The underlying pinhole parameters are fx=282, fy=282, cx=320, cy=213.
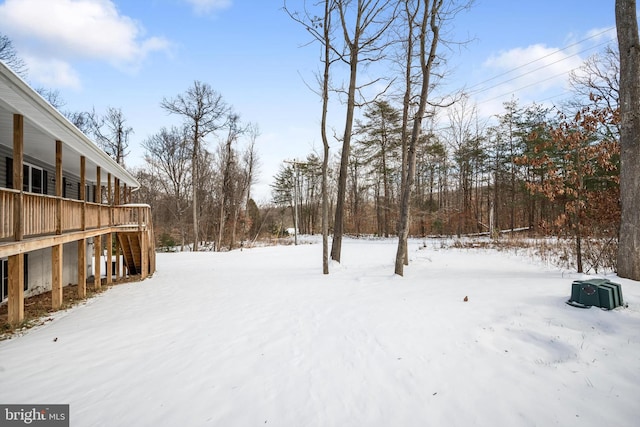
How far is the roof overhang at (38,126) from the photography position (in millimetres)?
4039

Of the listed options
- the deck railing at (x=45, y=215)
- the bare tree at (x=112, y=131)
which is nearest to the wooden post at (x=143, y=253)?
the deck railing at (x=45, y=215)

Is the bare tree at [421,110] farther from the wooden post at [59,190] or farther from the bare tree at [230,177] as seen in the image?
the bare tree at [230,177]

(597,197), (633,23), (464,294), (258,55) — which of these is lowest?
(464,294)

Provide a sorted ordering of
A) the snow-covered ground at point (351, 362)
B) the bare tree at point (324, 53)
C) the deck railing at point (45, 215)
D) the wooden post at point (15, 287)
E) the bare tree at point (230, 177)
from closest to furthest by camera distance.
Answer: the snow-covered ground at point (351, 362) → the deck railing at point (45, 215) → the wooden post at point (15, 287) → the bare tree at point (324, 53) → the bare tree at point (230, 177)

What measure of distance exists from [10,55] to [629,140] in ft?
90.2

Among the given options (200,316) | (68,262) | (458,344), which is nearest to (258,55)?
(68,262)

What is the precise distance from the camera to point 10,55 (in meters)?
16.4

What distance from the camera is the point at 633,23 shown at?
17.6ft

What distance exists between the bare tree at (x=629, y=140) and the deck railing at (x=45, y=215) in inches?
Answer: 422

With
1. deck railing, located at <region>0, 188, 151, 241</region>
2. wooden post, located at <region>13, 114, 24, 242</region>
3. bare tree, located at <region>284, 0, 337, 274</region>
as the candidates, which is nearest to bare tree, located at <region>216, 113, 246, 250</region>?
deck railing, located at <region>0, 188, 151, 241</region>

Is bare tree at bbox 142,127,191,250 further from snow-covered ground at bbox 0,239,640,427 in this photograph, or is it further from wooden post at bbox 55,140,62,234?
snow-covered ground at bbox 0,239,640,427

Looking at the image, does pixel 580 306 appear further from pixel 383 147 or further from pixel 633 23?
pixel 383 147

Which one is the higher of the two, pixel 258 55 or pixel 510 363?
pixel 258 55

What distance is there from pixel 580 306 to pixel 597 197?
3.99 meters
